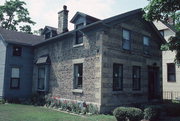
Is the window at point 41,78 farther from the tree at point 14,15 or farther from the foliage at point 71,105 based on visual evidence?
the tree at point 14,15

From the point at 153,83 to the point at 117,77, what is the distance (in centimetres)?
604

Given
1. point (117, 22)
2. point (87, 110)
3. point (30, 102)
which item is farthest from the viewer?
point (30, 102)

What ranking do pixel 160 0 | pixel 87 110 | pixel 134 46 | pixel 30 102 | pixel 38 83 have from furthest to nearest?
pixel 38 83, pixel 30 102, pixel 134 46, pixel 87 110, pixel 160 0

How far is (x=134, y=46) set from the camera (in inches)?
635

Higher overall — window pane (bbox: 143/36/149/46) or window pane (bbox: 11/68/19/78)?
window pane (bbox: 143/36/149/46)

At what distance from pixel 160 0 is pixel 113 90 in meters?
6.69

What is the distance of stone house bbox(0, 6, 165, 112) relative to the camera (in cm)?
1339

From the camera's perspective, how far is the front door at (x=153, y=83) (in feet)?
59.1

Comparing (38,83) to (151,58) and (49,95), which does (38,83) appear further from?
(151,58)

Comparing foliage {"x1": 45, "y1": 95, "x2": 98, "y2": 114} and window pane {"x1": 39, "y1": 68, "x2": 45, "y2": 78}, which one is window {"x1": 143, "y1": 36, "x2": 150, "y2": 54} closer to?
foliage {"x1": 45, "y1": 95, "x2": 98, "y2": 114}

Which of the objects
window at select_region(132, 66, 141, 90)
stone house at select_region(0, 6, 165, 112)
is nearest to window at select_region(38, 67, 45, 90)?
stone house at select_region(0, 6, 165, 112)

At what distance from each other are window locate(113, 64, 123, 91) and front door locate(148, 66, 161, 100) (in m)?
4.56

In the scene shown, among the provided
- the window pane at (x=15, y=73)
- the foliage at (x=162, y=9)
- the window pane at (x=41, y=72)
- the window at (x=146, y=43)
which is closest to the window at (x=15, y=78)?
the window pane at (x=15, y=73)

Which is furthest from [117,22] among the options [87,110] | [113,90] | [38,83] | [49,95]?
[38,83]
